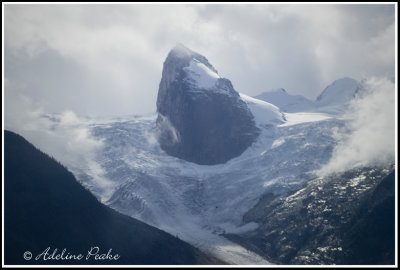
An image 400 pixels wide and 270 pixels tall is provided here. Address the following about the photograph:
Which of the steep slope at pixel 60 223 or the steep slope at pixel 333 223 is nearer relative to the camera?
the steep slope at pixel 60 223

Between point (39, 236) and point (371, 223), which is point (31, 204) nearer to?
point (39, 236)

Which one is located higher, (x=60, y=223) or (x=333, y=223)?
(x=333, y=223)

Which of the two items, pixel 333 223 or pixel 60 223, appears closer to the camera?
pixel 60 223

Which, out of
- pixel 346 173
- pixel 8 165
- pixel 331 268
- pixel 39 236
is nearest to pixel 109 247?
pixel 39 236

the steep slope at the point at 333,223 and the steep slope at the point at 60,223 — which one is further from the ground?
the steep slope at the point at 333,223
